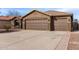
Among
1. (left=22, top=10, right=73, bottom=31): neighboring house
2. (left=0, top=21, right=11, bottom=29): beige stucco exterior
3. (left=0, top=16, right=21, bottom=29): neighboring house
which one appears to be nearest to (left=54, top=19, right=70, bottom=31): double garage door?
(left=22, top=10, right=73, bottom=31): neighboring house

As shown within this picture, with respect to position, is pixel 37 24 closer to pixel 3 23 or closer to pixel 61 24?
pixel 61 24

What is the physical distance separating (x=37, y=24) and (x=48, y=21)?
0.82ft

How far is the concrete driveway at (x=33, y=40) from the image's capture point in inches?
277

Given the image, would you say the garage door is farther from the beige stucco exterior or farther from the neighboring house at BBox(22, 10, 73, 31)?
the beige stucco exterior

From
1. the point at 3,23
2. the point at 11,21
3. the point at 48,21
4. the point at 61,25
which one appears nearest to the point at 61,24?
the point at 61,25

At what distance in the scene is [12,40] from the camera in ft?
23.2

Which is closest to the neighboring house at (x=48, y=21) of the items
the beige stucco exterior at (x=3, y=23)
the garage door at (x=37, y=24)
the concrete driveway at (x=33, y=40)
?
the garage door at (x=37, y=24)

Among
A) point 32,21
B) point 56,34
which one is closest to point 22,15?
point 32,21

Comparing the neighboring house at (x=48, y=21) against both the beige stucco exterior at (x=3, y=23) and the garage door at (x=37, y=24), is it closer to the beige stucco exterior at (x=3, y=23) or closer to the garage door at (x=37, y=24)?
the garage door at (x=37, y=24)

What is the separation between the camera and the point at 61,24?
23.9ft
